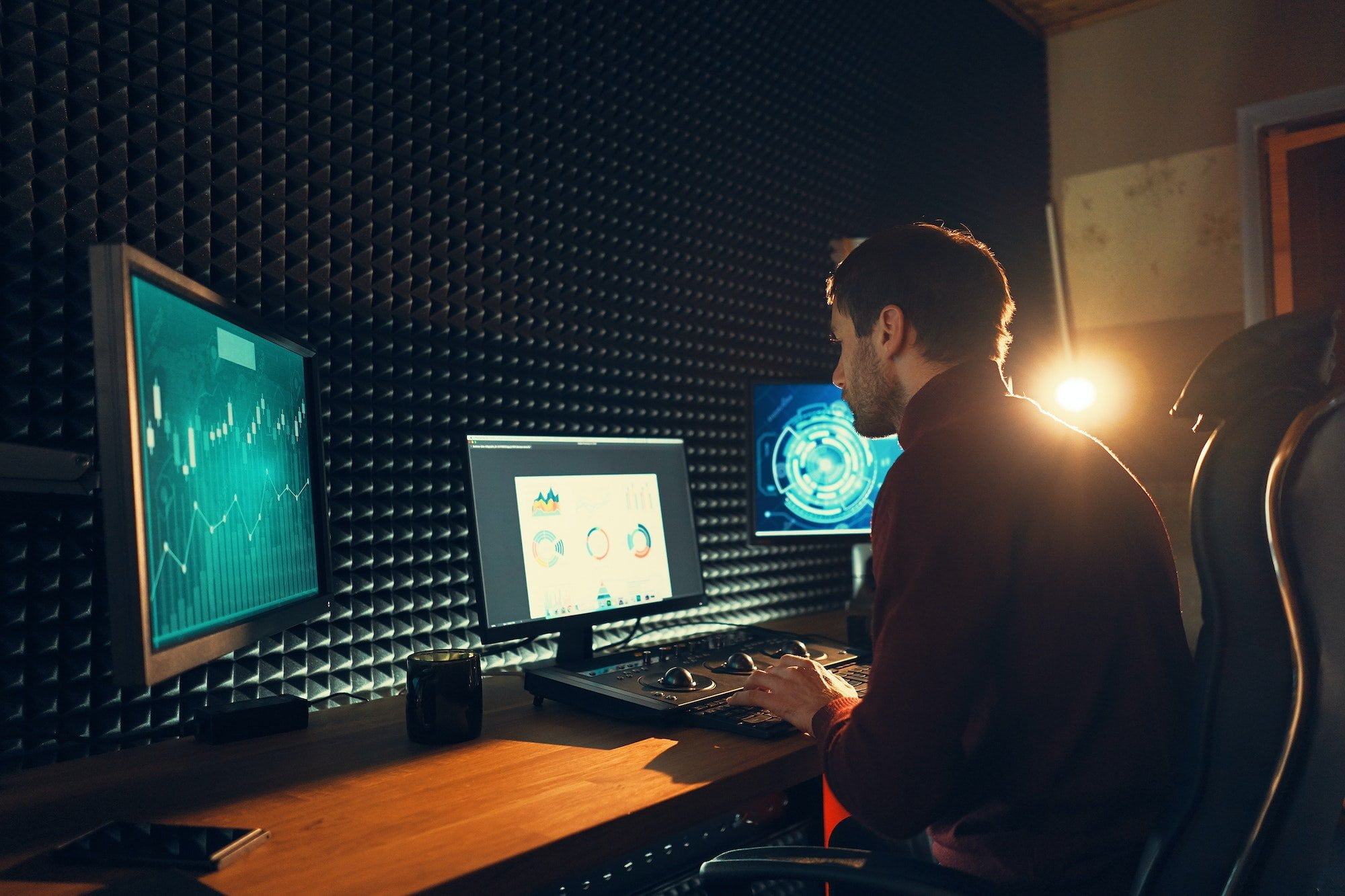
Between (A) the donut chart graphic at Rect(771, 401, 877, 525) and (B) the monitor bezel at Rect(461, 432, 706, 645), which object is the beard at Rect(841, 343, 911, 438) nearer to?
(B) the monitor bezel at Rect(461, 432, 706, 645)

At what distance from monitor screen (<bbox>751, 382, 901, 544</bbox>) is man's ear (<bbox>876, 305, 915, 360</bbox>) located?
0.81 m

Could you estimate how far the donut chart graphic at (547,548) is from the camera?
57.6 inches

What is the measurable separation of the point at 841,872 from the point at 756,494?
3.98 feet

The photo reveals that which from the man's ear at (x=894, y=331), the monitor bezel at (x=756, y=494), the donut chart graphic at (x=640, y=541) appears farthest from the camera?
the monitor bezel at (x=756, y=494)

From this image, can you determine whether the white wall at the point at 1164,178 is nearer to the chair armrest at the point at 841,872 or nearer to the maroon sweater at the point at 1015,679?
the maroon sweater at the point at 1015,679

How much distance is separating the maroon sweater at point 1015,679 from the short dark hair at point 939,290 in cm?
26

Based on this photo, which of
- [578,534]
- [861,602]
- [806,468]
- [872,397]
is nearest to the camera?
[872,397]

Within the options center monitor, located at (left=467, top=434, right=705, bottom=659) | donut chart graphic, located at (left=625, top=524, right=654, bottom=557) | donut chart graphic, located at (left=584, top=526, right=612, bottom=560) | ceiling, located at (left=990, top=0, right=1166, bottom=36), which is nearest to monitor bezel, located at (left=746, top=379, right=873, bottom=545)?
center monitor, located at (left=467, top=434, right=705, bottom=659)

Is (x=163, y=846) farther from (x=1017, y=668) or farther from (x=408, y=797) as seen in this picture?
(x=1017, y=668)

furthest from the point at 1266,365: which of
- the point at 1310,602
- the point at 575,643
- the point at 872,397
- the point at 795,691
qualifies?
the point at 575,643

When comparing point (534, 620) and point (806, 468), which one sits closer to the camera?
point (534, 620)

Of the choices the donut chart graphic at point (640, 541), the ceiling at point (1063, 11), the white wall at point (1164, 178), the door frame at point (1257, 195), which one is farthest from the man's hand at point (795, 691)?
the ceiling at point (1063, 11)

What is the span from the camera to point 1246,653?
80 cm

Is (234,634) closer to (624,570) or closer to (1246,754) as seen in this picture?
(624,570)
